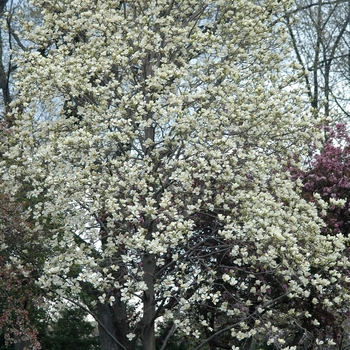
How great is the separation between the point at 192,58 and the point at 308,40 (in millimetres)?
13010

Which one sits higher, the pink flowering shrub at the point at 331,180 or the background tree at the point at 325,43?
the background tree at the point at 325,43

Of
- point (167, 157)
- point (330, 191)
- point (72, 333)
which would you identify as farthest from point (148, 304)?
point (72, 333)

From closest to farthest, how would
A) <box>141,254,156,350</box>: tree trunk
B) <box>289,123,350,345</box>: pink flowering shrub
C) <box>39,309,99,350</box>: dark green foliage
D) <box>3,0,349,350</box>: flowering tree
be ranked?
<box>3,0,349,350</box>: flowering tree
<box>141,254,156,350</box>: tree trunk
<box>289,123,350,345</box>: pink flowering shrub
<box>39,309,99,350</box>: dark green foliage

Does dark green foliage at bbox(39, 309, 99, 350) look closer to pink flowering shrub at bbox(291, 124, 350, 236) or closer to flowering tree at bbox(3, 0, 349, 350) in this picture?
flowering tree at bbox(3, 0, 349, 350)

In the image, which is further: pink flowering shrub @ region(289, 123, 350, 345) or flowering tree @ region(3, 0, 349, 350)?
pink flowering shrub @ region(289, 123, 350, 345)

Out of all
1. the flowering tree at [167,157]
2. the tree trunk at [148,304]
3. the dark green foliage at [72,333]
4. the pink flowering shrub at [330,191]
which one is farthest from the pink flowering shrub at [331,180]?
the dark green foliage at [72,333]

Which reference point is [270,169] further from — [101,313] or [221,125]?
[101,313]

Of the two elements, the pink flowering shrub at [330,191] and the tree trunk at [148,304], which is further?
the pink flowering shrub at [330,191]

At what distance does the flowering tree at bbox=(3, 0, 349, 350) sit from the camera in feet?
33.1

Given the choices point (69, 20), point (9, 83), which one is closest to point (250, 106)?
point (69, 20)

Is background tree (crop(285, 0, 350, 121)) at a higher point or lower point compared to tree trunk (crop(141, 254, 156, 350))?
higher

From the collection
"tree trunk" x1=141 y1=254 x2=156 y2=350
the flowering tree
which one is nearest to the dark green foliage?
the flowering tree

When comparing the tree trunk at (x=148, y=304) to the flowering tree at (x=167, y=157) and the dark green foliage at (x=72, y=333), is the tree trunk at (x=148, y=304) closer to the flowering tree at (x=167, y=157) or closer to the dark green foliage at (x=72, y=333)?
the flowering tree at (x=167, y=157)

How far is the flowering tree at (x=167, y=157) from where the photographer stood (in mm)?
10094
